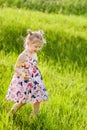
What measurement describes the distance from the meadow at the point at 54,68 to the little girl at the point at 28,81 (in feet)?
0.78

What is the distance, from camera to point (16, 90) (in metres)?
5.34

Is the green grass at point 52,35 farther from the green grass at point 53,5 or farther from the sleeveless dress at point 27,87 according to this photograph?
the green grass at point 53,5

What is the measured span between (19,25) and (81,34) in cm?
145

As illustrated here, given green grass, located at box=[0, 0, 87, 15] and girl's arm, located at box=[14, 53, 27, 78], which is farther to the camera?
green grass, located at box=[0, 0, 87, 15]

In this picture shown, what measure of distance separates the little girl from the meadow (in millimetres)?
239

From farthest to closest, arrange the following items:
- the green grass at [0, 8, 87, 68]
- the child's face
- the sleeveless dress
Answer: the green grass at [0, 8, 87, 68] → the child's face → the sleeveless dress

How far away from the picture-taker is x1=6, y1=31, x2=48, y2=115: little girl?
535 cm

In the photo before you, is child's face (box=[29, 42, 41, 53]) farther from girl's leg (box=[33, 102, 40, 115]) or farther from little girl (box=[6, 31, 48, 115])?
girl's leg (box=[33, 102, 40, 115])

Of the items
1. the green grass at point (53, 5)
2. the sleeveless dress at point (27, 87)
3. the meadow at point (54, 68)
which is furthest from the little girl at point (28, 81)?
the green grass at point (53, 5)

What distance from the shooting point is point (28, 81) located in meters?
5.39

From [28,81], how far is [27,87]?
74 millimetres

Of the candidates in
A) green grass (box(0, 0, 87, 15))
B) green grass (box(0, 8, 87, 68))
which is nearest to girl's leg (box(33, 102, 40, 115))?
green grass (box(0, 8, 87, 68))

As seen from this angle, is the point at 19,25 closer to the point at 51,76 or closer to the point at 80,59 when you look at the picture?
the point at 80,59

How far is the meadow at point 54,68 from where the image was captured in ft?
18.1
